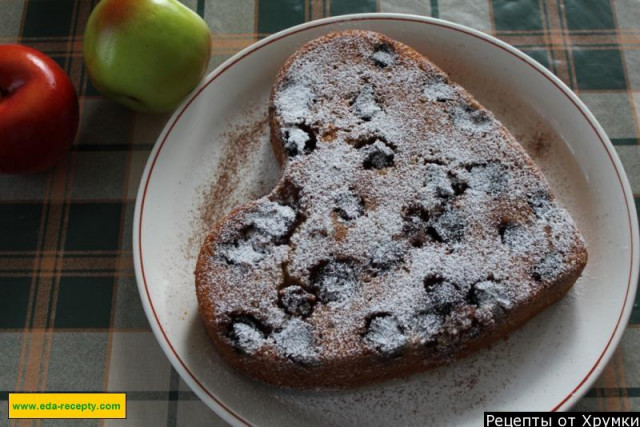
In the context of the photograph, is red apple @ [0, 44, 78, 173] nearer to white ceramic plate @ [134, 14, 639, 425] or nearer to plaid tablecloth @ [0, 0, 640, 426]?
plaid tablecloth @ [0, 0, 640, 426]

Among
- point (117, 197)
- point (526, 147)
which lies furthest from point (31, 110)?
point (526, 147)

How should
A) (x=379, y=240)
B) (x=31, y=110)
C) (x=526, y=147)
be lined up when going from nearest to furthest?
1. (x=379, y=240)
2. (x=31, y=110)
3. (x=526, y=147)

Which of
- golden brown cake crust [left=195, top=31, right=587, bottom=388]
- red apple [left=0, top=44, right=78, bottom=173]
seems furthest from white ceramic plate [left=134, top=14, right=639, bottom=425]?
red apple [left=0, top=44, right=78, bottom=173]

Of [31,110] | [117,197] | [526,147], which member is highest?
[526,147]

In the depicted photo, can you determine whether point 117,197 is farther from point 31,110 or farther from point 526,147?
point 526,147

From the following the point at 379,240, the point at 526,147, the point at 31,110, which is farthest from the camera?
the point at 526,147

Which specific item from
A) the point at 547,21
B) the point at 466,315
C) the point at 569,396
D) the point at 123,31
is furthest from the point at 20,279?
the point at 547,21
